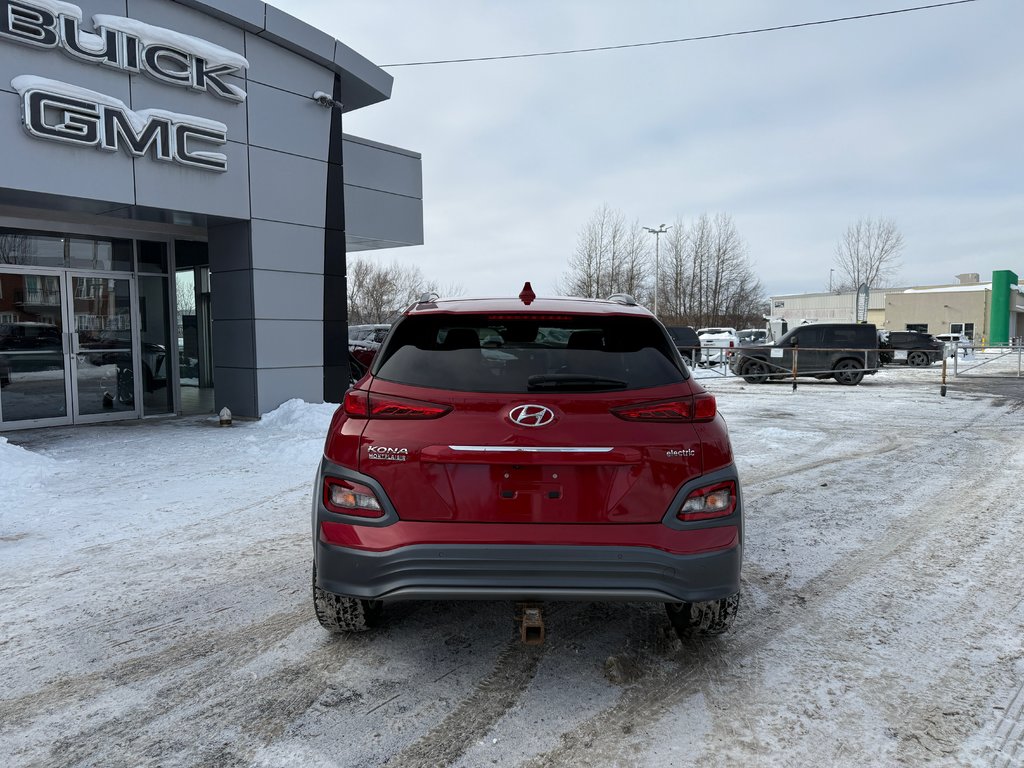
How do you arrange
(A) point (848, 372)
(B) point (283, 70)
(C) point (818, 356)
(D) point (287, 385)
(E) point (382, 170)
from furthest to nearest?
1. (C) point (818, 356)
2. (A) point (848, 372)
3. (E) point (382, 170)
4. (D) point (287, 385)
5. (B) point (283, 70)

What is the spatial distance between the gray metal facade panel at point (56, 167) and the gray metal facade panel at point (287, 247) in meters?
1.95

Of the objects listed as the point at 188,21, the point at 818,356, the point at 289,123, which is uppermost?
the point at 188,21

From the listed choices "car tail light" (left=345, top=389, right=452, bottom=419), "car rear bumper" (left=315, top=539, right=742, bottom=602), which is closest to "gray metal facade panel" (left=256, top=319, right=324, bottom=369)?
"car tail light" (left=345, top=389, right=452, bottom=419)

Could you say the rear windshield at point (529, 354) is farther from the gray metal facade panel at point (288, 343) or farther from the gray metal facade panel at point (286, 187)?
the gray metal facade panel at point (286, 187)

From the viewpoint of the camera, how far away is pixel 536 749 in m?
2.59

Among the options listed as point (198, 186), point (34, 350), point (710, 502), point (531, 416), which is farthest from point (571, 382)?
point (34, 350)

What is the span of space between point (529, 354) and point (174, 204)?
335 inches

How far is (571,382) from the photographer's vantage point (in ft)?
9.43

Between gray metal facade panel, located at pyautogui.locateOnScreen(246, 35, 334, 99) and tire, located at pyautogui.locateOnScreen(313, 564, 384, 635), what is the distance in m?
9.71

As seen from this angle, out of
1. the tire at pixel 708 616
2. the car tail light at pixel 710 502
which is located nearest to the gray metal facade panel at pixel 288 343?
the tire at pixel 708 616

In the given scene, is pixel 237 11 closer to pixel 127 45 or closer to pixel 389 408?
pixel 127 45

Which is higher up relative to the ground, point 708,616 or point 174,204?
point 174,204

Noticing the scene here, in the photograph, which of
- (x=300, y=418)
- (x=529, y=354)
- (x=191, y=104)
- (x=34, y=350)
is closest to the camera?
(x=529, y=354)

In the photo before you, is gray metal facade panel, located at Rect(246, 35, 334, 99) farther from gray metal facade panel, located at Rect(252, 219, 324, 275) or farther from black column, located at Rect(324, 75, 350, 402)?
gray metal facade panel, located at Rect(252, 219, 324, 275)
